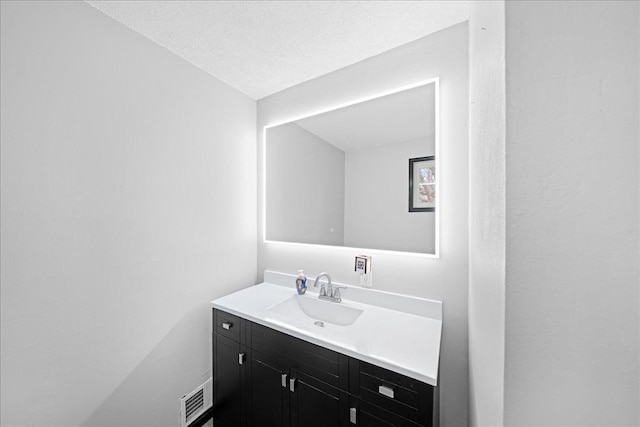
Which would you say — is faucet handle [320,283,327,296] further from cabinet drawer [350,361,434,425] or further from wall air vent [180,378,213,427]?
wall air vent [180,378,213,427]

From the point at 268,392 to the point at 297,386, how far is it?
0.68 feet

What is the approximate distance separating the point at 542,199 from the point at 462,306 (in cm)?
108

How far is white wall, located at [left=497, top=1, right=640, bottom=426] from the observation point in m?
0.25

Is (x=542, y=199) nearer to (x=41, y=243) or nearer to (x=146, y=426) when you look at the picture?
(x=41, y=243)

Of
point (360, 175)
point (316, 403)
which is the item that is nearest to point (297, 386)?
point (316, 403)

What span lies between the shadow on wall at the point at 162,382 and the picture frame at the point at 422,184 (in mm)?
1495

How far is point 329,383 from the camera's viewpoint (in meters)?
1.00

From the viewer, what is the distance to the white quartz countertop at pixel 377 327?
0.89 meters

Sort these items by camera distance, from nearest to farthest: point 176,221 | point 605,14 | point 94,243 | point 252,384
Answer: point 605,14
point 94,243
point 252,384
point 176,221

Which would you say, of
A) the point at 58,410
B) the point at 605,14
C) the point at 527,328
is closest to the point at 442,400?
the point at 527,328

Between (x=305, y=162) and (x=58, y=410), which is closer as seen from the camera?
(x=58, y=410)

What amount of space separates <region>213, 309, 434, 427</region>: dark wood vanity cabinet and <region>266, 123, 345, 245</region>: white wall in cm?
69

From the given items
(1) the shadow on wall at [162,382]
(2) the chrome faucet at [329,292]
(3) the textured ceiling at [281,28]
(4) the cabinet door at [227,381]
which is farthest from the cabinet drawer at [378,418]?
(3) the textured ceiling at [281,28]

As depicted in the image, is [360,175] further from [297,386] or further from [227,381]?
[227,381]
